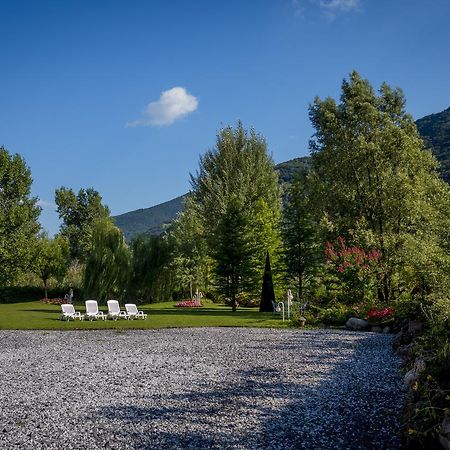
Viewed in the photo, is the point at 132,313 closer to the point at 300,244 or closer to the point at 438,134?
the point at 300,244

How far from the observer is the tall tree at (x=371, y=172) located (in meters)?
23.5

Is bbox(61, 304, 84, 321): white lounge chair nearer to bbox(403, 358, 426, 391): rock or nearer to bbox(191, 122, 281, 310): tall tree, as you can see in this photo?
bbox(191, 122, 281, 310): tall tree

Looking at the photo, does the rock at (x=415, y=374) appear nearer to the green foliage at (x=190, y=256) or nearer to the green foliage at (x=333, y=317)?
the green foliage at (x=333, y=317)

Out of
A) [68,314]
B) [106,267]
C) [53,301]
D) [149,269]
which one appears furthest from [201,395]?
[53,301]

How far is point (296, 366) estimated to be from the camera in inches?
401

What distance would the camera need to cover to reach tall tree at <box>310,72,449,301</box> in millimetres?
23531

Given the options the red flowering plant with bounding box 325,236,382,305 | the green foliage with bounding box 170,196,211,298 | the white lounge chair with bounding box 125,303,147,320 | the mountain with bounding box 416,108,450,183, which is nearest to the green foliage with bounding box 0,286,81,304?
the green foliage with bounding box 170,196,211,298

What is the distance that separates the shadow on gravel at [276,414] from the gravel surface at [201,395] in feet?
0.05

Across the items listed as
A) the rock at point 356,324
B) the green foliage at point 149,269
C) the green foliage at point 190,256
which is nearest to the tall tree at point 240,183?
the green foliage at point 190,256

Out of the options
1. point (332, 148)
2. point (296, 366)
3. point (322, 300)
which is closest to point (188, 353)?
point (296, 366)

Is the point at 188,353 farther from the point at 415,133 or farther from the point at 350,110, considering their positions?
the point at 415,133

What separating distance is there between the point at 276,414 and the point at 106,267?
26.7m

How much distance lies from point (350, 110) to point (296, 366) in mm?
19167

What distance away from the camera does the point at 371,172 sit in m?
25.0
